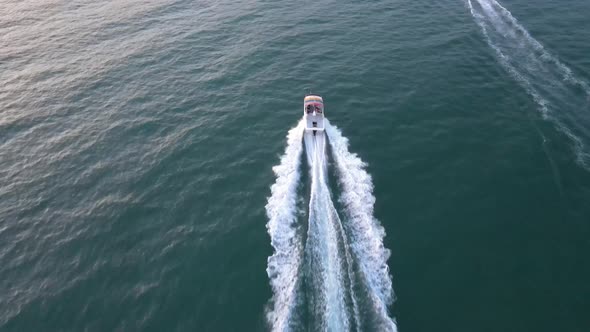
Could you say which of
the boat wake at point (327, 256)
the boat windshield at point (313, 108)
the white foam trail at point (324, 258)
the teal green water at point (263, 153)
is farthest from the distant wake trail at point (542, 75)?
the white foam trail at point (324, 258)

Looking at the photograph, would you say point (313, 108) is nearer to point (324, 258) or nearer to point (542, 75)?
point (324, 258)

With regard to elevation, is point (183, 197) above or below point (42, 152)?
below

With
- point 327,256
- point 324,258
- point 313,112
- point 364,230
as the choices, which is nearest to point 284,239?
point 324,258

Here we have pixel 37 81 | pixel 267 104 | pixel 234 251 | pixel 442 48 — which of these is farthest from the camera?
pixel 442 48

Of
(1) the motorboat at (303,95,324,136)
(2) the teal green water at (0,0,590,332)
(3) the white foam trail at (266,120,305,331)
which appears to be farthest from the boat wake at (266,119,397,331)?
(1) the motorboat at (303,95,324,136)

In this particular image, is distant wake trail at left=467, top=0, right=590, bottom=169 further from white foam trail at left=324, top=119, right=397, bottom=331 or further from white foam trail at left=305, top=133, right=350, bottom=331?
white foam trail at left=305, top=133, right=350, bottom=331

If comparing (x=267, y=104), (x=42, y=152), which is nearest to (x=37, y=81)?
(x=42, y=152)

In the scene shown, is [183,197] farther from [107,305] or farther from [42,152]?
[42,152]
